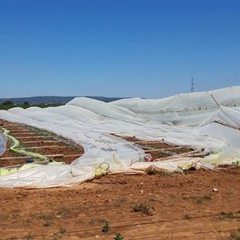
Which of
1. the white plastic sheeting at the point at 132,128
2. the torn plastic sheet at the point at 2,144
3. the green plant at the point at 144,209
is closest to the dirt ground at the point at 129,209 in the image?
the green plant at the point at 144,209

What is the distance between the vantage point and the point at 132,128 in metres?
13.6

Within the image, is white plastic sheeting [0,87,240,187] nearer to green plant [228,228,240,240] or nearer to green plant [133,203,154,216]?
green plant [133,203,154,216]

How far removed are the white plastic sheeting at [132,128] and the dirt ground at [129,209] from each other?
0.37 m

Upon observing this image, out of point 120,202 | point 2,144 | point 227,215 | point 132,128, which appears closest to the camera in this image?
point 227,215

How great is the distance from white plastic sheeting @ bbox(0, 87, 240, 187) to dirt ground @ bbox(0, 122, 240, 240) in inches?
14.7

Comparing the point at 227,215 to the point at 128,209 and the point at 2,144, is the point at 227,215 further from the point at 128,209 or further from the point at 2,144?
the point at 2,144

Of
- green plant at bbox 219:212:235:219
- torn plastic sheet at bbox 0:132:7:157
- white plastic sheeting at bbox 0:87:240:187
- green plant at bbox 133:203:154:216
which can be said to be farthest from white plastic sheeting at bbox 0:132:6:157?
green plant at bbox 219:212:235:219

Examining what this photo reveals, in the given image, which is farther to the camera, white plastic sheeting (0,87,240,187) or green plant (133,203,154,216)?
white plastic sheeting (0,87,240,187)

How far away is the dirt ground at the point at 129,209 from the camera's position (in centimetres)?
381

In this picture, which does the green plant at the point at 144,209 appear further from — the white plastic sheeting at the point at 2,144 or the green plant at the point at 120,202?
the white plastic sheeting at the point at 2,144

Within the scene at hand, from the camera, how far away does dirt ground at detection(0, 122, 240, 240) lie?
381cm

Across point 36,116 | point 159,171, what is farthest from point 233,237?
point 36,116

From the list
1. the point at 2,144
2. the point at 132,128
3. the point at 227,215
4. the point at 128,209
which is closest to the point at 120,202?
the point at 128,209

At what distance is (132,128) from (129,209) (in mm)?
8977
